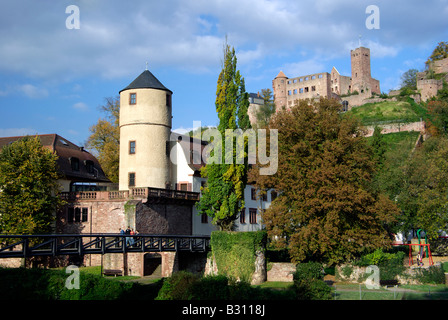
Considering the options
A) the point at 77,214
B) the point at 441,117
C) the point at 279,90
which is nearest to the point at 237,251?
the point at 77,214

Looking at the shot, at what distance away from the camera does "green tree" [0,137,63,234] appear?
124 feet

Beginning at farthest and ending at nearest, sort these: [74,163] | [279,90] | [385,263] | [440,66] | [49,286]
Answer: [279,90] < [440,66] < [74,163] < [385,263] < [49,286]

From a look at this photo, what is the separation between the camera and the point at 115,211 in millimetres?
40031

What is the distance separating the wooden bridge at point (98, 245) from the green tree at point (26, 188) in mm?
1392

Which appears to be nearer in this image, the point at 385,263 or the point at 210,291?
the point at 210,291

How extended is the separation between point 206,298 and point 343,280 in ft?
50.0

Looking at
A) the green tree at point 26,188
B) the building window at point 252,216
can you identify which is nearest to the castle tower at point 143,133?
the green tree at point 26,188

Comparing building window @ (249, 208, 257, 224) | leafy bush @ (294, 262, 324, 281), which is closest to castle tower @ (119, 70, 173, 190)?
building window @ (249, 208, 257, 224)

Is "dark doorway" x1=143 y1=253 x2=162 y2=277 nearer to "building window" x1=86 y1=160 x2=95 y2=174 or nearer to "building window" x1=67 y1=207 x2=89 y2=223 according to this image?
"building window" x1=67 y1=207 x2=89 y2=223

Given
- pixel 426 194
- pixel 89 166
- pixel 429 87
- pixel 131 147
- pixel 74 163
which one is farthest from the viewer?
pixel 429 87

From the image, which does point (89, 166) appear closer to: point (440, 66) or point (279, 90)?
point (279, 90)

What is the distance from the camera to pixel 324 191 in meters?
32.7

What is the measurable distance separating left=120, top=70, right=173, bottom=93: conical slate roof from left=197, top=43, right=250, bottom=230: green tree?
953 centimetres

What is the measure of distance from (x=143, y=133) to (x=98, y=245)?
17.4m
